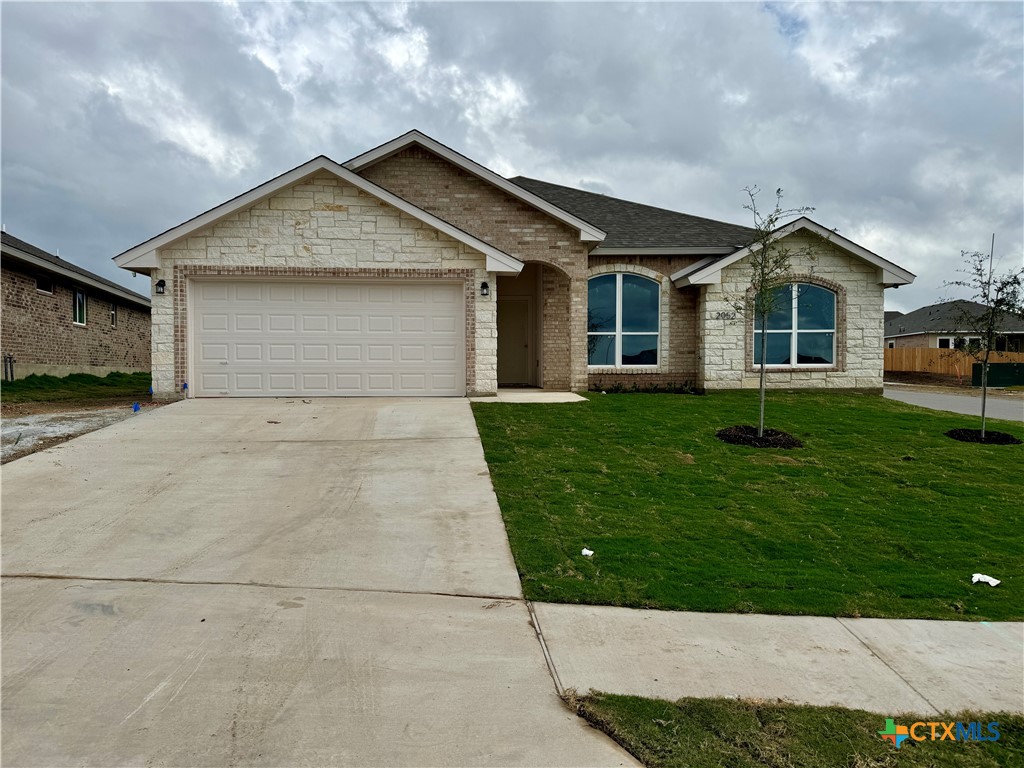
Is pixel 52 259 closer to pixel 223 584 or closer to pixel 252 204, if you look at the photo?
pixel 252 204

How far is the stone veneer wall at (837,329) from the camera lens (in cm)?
1683

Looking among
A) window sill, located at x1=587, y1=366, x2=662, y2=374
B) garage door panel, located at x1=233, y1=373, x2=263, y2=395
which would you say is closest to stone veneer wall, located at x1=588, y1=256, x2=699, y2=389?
window sill, located at x1=587, y1=366, x2=662, y2=374

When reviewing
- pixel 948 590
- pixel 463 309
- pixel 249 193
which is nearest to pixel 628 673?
pixel 948 590

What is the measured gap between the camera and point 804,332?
17.1 metres

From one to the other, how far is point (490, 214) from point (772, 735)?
1461 centimetres

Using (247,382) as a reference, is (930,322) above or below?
above

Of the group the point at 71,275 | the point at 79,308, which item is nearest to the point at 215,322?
the point at 71,275

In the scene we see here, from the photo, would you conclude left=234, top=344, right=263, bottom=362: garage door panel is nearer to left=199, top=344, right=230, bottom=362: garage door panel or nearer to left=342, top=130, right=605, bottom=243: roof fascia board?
left=199, top=344, right=230, bottom=362: garage door panel

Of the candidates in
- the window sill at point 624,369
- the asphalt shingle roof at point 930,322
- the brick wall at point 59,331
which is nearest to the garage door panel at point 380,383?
the window sill at point 624,369

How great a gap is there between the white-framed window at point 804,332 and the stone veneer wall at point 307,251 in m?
7.92

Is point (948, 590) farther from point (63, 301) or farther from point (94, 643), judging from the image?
point (63, 301)

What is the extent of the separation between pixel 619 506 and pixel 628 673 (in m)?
3.33

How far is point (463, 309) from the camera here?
47.0ft

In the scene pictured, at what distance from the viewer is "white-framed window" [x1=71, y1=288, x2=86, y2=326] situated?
21953mm
